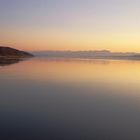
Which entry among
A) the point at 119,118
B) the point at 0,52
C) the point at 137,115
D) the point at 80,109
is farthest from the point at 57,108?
the point at 0,52

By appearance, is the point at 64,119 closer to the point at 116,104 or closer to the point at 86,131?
the point at 86,131

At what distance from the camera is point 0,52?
123062mm

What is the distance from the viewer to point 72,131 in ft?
23.9

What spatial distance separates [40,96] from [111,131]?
19.7ft

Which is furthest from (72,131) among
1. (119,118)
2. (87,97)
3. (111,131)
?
(87,97)

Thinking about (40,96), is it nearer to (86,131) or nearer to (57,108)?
(57,108)

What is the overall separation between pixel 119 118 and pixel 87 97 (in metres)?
4.04

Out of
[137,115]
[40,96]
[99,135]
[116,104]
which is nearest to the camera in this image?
[99,135]

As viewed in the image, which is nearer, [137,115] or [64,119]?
[64,119]

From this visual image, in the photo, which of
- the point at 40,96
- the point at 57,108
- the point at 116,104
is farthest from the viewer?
the point at 40,96

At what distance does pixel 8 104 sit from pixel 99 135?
4.82 meters

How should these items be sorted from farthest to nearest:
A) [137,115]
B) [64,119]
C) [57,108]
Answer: [57,108], [137,115], [64,119]

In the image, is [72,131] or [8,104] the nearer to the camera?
[72,131]

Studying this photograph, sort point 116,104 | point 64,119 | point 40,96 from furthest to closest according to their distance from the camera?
point 40,96, point 116,104, point 64,119
